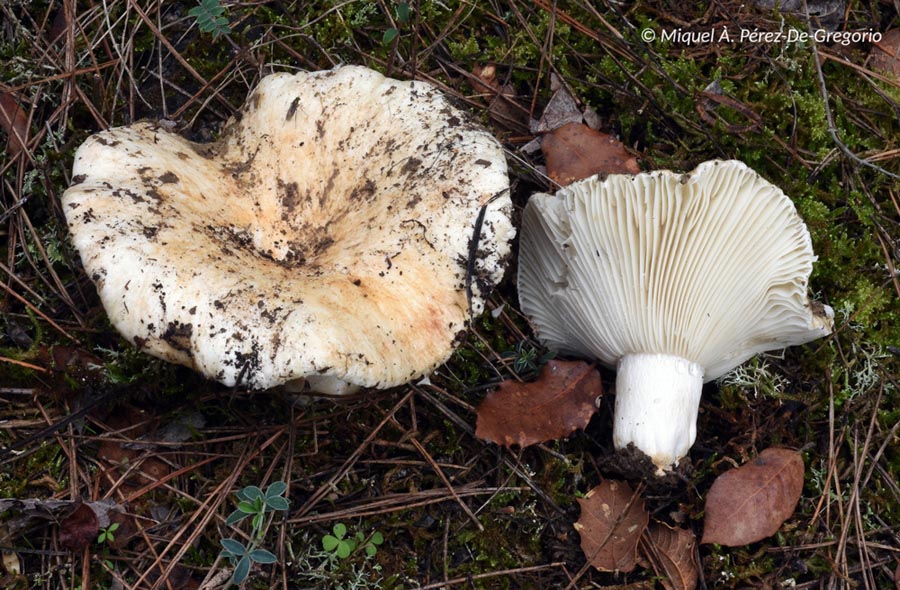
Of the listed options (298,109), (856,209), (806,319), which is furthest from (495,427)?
(856,209)

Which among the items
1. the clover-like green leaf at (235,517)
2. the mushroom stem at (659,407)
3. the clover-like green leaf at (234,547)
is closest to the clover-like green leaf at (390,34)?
the mushroom stem at (659,407)

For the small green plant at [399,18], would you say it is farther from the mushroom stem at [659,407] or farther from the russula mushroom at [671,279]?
the mushroom stem at [659,407]

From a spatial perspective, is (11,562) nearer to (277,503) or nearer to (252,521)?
(252,521)

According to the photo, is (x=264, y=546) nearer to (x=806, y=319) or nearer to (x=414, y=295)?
(x=414, y=295)

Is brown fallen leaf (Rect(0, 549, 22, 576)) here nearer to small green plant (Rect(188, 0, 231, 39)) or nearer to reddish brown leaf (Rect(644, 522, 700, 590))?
small green plant (Rect(188, 0, 231, 39))

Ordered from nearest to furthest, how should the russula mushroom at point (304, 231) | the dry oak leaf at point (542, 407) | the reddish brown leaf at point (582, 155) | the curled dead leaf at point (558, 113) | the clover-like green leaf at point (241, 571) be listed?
the russula mushroom at point (304, 231) → the clover-like green leaf at point (241, 571) → the dry oak leaf at point (542, 407) → the reddish brown leaf at point (582, 155) → the curled dead leaf at point (558, 113)

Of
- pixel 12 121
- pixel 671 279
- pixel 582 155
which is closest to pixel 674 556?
pixel 671 279

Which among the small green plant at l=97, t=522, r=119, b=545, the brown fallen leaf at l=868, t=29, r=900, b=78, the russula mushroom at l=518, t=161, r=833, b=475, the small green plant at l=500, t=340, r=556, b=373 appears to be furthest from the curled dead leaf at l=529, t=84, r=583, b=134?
the small green plant at l=97, t=522, r=119, b=545
